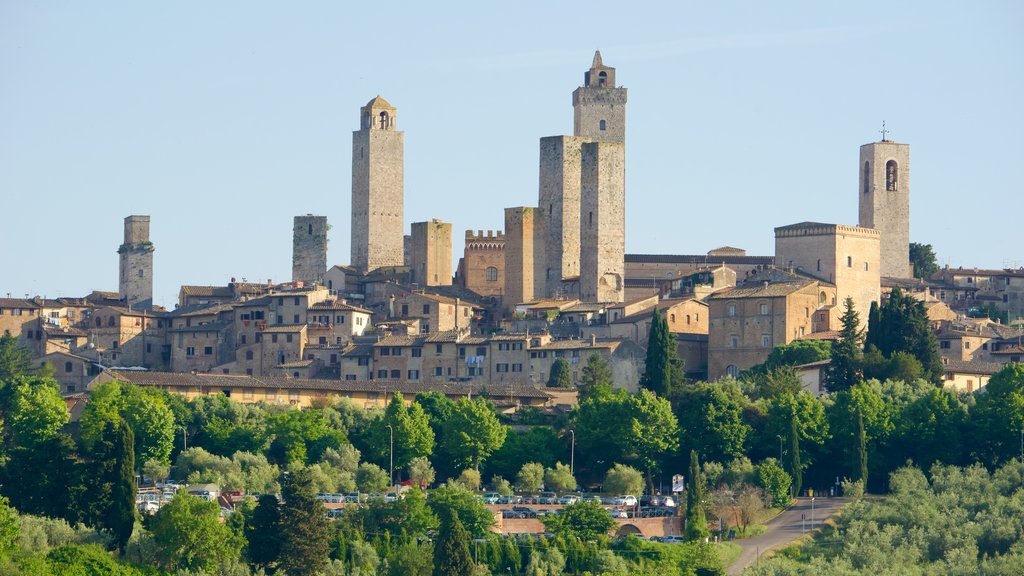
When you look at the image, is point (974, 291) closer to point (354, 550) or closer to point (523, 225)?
point (523, 225)

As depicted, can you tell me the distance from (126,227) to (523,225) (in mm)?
25479

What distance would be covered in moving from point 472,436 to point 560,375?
12.6m

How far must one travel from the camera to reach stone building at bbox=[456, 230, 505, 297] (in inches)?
4277

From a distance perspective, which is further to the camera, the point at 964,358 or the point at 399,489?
the point at 964,358

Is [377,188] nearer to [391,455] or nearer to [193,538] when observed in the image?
[391,455]

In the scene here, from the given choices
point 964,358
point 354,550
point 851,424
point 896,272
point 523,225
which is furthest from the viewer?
point 896,272

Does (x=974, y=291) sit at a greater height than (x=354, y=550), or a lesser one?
greater

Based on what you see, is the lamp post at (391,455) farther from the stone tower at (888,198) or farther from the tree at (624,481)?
the stone tower at (888,198)

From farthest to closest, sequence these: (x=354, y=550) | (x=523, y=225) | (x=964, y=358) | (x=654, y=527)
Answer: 1. (x=523, y=225)
2. (x=964, y=358)
3. (x=654, y=527)
4. (x=354, y=550)

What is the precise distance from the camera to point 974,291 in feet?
368

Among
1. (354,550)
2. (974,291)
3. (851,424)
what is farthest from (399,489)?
(974,291)

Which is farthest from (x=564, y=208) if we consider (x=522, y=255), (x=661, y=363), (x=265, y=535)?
(x=265, y=535)

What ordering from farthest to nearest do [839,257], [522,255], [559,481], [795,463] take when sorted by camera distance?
[522,255] < [839,257] < [559,481] < [795,463]

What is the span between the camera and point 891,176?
118 m
